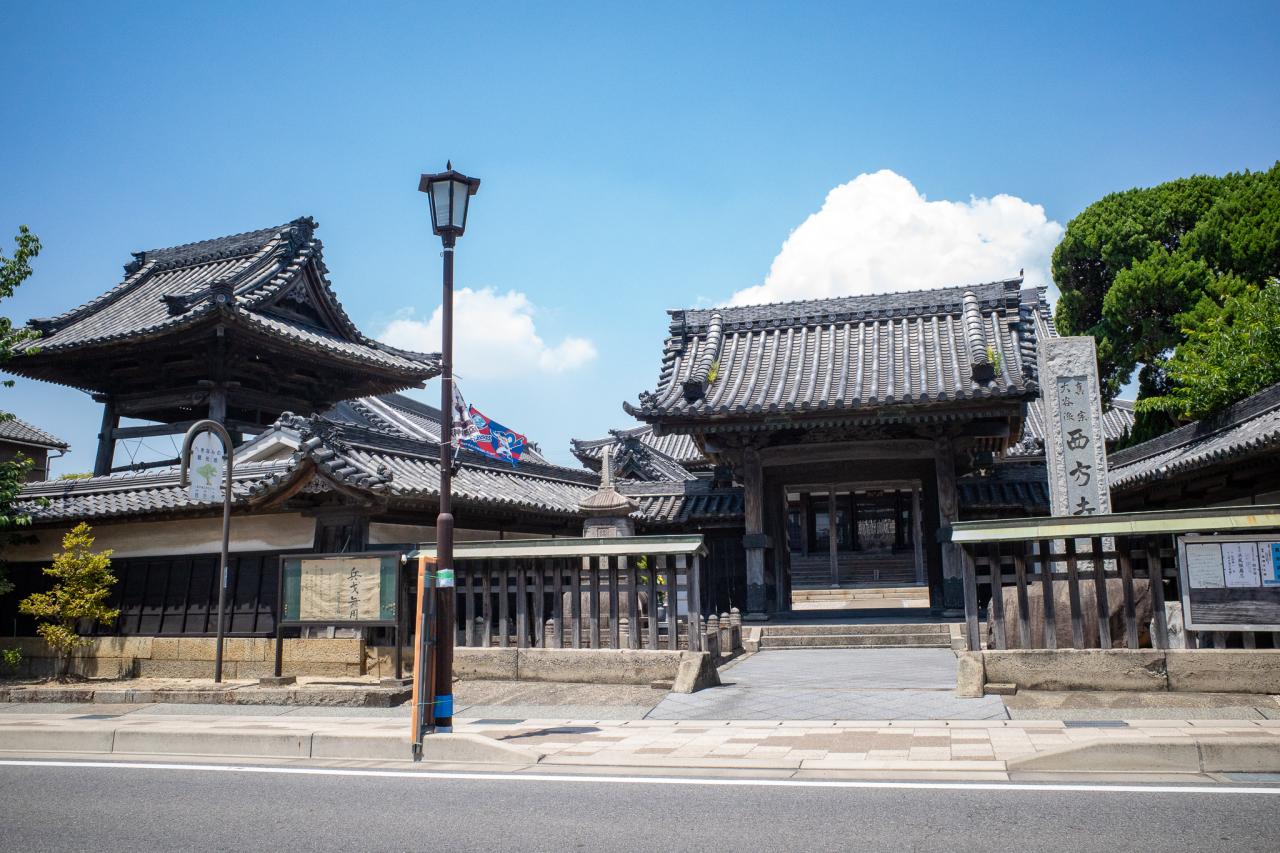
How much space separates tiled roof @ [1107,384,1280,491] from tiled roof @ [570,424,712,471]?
1133 cm

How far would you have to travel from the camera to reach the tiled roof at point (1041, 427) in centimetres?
3041

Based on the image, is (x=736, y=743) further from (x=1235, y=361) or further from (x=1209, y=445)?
(x=1235, y=361)

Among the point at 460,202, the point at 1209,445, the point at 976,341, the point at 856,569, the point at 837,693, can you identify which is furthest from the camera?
the point at 856,569

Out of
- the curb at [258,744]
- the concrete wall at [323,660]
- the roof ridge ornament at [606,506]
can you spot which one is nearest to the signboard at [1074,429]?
the concrete wall at [323,660]

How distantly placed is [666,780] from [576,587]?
6.04 metres

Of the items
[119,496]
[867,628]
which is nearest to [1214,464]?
[867,628]

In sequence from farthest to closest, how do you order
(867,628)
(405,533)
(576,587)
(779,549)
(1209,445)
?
(779,549), (867,628), (405,533), (1209,445), (576,587)

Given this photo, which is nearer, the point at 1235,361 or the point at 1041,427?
the point at 1235,361

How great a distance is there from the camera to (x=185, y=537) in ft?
56.0

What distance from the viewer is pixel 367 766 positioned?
8.77 metres

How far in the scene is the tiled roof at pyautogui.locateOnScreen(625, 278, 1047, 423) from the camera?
18562mm

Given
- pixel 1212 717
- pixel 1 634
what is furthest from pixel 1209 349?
pixel 1 634

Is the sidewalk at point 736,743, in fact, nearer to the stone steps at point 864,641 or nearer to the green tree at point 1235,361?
the stone steps at point 864,641

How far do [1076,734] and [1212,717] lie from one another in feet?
5.96
